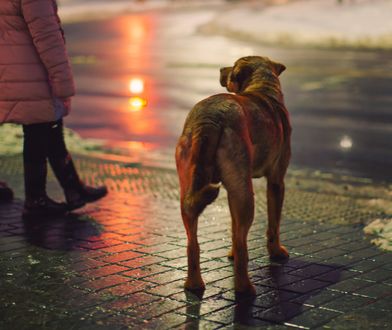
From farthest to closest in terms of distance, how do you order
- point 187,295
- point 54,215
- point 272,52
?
point 272,52
point 54,215
point 187,295

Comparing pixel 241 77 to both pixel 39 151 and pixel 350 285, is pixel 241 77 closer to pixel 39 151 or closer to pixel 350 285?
pixel 350 285

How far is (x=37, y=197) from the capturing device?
7273mm

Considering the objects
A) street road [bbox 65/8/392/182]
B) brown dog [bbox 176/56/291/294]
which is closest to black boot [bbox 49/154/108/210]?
brown dog [bbox 176/56/291/294]

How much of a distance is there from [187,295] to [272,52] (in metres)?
17.0

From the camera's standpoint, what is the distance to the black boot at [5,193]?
7.83 m

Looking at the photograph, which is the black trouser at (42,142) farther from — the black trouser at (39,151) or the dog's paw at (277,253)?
the dog's paw at (277,253)

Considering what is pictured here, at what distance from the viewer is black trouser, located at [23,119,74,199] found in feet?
23.8

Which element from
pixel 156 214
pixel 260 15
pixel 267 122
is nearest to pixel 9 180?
pixel 156 214

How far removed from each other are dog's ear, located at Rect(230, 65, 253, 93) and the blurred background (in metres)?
3.63

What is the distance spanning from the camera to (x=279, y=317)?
15.8 ft

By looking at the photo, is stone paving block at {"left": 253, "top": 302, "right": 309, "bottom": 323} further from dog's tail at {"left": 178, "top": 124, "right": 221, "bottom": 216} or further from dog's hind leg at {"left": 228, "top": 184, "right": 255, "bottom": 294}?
dog's tail at {"left": 178, "top": 124, "right": 221, "bottom": 216}

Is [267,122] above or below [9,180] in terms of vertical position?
above

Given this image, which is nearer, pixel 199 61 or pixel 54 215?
pixel 54 215

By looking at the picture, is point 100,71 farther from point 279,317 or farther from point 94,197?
point 279,317
